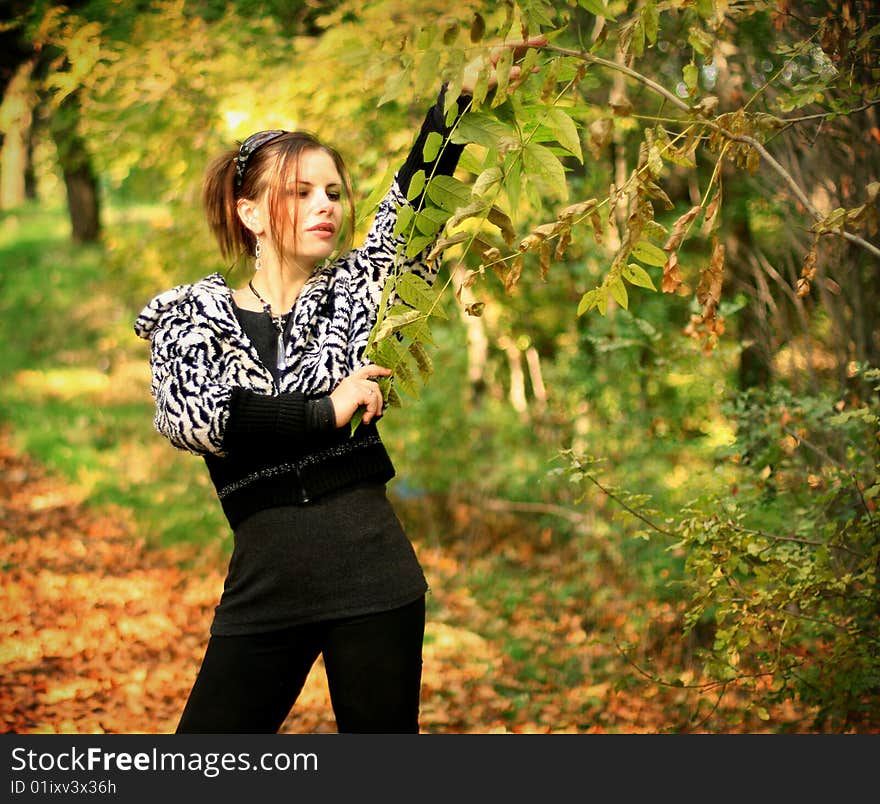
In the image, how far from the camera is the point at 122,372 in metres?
10.7

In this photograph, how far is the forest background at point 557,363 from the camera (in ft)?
6.66

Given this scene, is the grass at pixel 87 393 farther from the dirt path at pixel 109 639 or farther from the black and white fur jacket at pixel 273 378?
the black and white fur jacket at pixel 273 378

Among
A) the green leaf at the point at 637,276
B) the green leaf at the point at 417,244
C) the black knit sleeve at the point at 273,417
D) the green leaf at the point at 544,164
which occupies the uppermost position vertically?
the green leaf at the point at 544,164

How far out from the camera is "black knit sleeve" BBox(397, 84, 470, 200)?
2.06m

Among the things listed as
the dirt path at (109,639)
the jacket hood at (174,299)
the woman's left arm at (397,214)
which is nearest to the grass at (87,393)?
the dirt path at (109,639)

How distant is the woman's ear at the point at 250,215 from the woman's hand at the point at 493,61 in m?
0.62

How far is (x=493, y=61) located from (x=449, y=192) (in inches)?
11.2

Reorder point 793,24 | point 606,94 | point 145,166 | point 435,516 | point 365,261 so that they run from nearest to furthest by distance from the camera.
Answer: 1. point 365,261
2. point 793,24
3. point 145,166
4. point 606,94
5. point 435,516

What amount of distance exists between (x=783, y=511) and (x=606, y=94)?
148 inches

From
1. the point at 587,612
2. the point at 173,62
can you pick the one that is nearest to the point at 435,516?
the point at 587,612

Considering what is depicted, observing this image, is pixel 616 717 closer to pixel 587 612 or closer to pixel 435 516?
pixel 587 612

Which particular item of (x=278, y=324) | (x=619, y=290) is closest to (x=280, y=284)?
(x=278, y=324)

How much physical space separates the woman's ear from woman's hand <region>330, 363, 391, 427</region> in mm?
503

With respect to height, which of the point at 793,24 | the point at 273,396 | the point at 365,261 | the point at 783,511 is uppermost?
the point at 793,24
